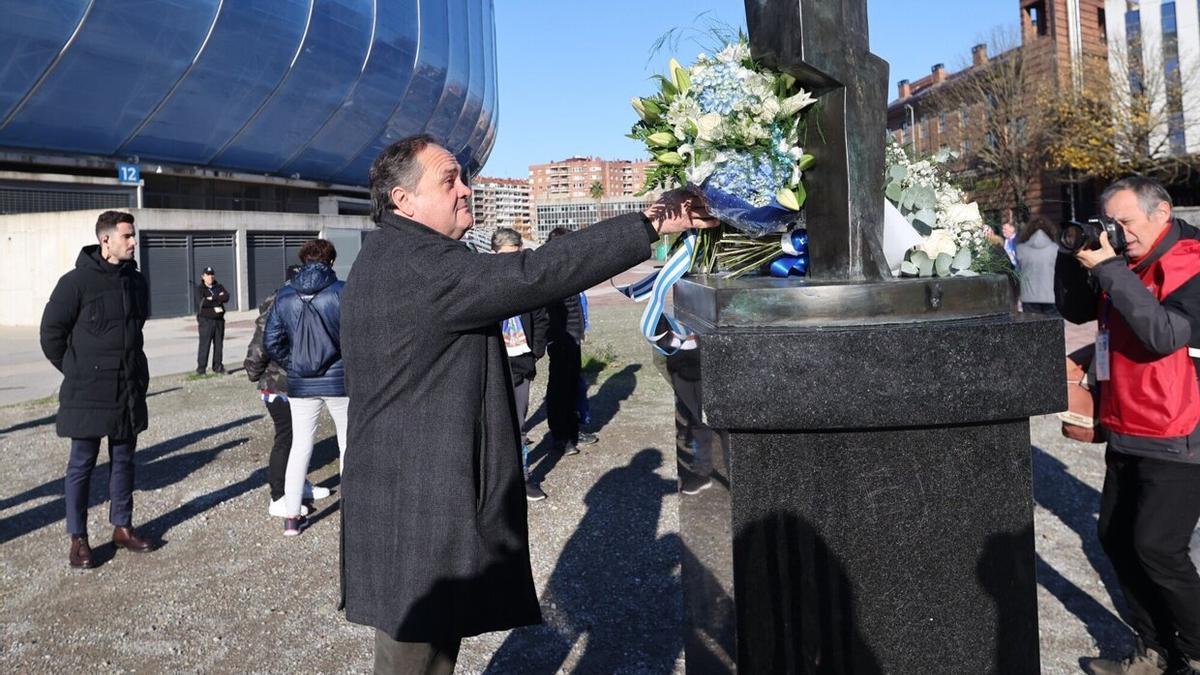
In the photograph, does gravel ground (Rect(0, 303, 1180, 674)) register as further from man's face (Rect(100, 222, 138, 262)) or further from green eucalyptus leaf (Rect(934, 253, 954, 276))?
green eucalyptus leaf (Rect(934, 253, 954, 276))

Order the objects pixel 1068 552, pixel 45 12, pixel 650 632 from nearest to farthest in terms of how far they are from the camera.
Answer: pixel 650 632
pixel 1068 552
pixel 45 12

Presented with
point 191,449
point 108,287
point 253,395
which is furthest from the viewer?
point 253,395

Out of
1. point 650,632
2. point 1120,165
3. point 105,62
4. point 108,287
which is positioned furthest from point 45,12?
point 1120,165

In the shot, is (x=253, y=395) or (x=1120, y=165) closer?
(x=253, y=395)

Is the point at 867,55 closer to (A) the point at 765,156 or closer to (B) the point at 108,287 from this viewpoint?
(A) the point at 765,156

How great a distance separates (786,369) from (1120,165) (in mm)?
33538

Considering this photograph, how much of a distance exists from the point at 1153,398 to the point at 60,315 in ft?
18.7

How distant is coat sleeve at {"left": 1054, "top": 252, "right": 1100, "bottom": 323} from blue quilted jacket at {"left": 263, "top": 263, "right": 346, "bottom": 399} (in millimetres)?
4251

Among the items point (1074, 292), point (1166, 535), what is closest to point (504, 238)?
point (1074, 292)

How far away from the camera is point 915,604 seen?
206cm

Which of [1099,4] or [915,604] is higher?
[1099,4]

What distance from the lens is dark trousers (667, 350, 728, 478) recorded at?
7.31 ft

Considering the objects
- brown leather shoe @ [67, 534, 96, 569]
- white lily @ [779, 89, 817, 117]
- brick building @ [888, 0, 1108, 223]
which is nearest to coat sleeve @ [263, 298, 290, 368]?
brown leather shoe @ [67, 534, 96, 569]

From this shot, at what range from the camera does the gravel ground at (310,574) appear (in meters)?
3.96
